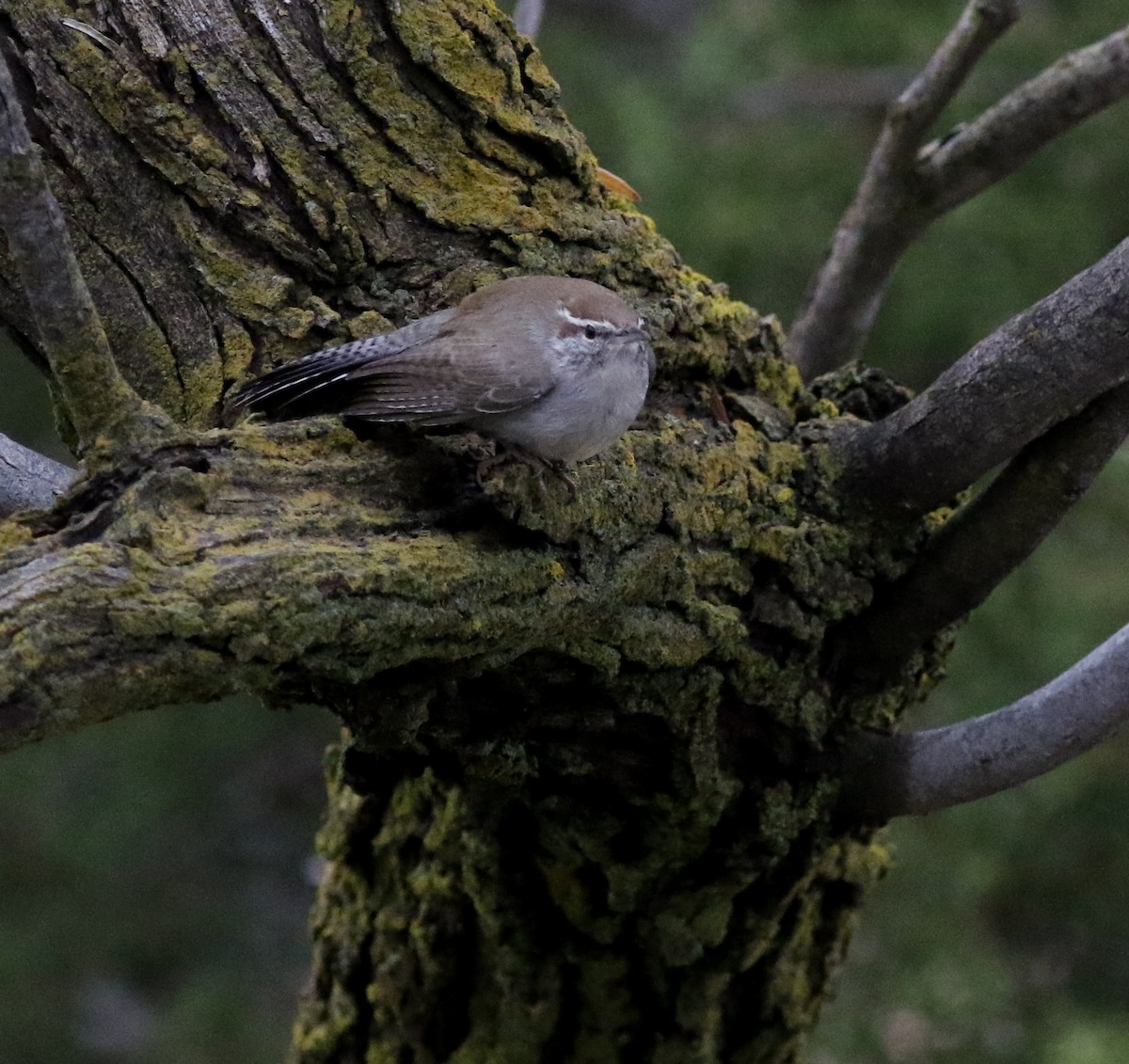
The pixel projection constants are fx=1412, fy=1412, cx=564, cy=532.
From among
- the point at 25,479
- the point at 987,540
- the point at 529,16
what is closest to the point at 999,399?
the point at 987,540

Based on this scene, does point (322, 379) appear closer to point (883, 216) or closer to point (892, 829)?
point (883, 216)

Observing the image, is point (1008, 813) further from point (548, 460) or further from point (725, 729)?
point (548, 460)

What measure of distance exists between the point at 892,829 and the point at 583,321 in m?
2.93

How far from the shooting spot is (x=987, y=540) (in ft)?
9.55

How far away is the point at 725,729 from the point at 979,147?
174 centimetres

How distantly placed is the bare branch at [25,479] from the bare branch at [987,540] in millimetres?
1639

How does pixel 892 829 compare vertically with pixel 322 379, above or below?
above

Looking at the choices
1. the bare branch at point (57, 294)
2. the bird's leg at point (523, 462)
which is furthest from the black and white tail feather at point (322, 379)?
the bare branch at point (57, 294)

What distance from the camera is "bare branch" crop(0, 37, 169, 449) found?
186cm

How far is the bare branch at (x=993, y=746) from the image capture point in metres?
2.70

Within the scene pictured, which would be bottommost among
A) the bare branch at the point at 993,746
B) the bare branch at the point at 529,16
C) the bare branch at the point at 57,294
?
the bare branch at the point at 993,746

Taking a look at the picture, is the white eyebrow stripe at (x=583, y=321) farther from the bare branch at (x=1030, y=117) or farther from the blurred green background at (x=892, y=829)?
the blurred green background at (x=892, y=829)

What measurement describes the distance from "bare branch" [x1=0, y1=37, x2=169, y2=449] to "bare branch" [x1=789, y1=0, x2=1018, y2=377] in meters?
2.36

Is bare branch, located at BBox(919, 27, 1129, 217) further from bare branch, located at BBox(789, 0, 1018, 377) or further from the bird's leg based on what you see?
the bird's leg
